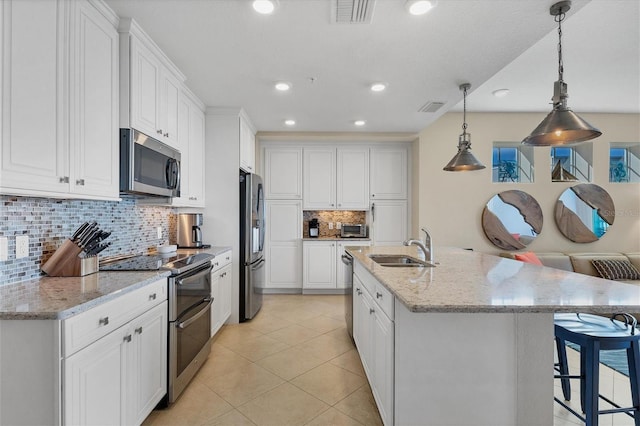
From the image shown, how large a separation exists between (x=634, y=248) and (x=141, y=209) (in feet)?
22.1

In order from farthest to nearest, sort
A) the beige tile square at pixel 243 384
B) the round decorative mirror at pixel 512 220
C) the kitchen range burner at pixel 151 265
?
the round decorative mirror at pixel 512 220
the beige tile square at pixel 243 384
the kitchen range burner at pixel 151 265

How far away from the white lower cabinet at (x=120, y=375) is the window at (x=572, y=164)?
18.3ft

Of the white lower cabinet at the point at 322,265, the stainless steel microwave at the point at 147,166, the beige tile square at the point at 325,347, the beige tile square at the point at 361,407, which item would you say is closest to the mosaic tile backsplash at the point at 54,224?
the stainless steel microwave at the point at 147,166

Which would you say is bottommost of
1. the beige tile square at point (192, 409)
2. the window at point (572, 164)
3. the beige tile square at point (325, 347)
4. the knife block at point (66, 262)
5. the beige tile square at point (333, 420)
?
the beige tile square at point (333, 420)

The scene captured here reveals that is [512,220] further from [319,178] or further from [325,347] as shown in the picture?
[325,347]

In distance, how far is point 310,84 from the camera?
9.86 feet

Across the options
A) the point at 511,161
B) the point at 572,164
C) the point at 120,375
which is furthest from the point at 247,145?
the point at 572,164

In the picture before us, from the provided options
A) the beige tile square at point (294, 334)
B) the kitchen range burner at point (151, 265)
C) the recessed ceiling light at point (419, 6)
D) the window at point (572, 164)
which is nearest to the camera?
the recessed ceiling light at point (419, 6)

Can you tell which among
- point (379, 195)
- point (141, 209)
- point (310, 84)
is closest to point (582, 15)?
point (310, 84)

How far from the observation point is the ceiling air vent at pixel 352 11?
179 centimetres

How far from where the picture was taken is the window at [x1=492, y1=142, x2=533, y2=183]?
186 inches

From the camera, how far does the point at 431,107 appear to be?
11.9 feet

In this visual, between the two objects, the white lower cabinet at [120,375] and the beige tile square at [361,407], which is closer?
the white lower cabinet at [120,375]

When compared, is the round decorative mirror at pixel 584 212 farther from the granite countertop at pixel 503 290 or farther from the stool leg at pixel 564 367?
the granite countertop at pixel 503 290
